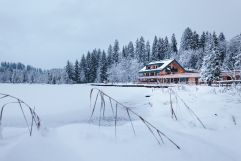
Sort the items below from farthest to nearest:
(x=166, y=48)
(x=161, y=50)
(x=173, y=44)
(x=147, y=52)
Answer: (x=147, y=52) < (x=173, y=44) < (x=166, y=48) < (x=161, y=50)

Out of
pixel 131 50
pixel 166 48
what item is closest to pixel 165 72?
pixel 166 48

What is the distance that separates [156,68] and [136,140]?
55.4 metres

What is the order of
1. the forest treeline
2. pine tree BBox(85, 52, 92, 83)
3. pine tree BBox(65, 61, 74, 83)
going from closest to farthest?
the forest treeline
pine tree BBox(85, 52, 92, 83)
pine tree BBox(65, 61, 74, 83)

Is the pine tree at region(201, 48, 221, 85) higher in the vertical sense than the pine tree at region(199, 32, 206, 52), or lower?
lower

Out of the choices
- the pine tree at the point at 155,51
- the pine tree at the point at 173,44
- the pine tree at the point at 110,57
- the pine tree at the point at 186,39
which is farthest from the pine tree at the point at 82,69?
the pine tree at the point at 186,39

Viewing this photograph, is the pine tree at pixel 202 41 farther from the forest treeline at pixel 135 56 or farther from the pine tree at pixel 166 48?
the pine tree at pixel 166 48

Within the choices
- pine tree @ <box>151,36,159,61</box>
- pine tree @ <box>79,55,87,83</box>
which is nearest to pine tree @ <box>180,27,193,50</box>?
pine tree @ <box>151,36,159,61</box>

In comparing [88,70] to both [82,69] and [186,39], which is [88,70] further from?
[186,39]

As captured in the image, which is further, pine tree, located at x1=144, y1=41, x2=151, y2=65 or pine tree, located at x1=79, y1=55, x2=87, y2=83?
pine tree, located at x1=144, y1=41, x2=151, y2=65

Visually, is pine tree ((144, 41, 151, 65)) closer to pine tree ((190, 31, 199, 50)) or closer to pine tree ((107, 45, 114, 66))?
pine tree ((107, 45, 114, 66))

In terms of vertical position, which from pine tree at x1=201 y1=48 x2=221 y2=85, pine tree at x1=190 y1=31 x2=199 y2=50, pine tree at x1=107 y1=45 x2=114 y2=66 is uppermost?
pine tree at x1=190 y1=31 x2=199 y2=50

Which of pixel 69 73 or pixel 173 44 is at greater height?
pixel 173 44

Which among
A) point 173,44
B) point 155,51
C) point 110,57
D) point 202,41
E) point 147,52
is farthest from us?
point 147,52

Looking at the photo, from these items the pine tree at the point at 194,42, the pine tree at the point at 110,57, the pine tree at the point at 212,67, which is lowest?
the pine tree at the point at 212,67
